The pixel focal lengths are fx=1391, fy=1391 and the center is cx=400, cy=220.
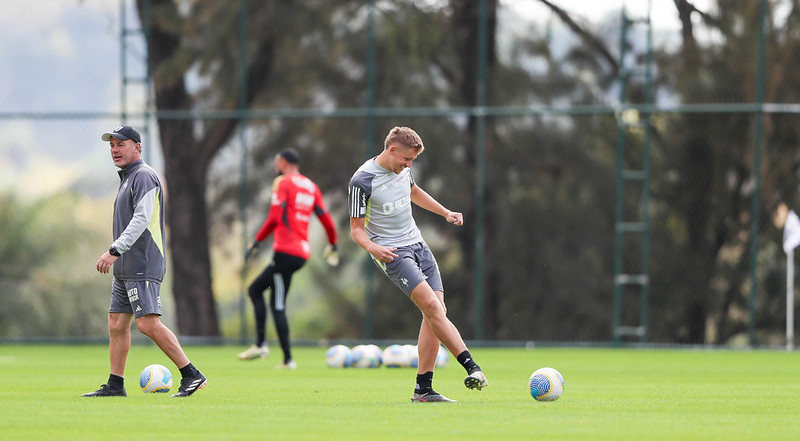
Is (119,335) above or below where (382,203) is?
below

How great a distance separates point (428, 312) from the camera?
9250mm

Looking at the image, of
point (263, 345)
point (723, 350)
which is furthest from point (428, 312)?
point (723, 350)

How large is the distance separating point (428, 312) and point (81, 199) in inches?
526

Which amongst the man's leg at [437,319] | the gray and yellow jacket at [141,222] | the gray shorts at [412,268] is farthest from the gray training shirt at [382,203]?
the gray and yellow jacket at [141,222]

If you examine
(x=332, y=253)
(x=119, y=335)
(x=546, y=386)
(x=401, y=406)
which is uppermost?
(x=332, y=253)

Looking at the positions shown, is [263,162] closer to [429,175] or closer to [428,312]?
[429,175]

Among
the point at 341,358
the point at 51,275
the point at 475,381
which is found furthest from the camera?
the point at 51,275

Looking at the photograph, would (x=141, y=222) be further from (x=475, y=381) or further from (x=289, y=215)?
(x=289, y=215)

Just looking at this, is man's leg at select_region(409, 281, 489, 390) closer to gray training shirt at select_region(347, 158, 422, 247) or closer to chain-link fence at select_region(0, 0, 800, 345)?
gray training shirt at select_region(347, 158, 422, 247)

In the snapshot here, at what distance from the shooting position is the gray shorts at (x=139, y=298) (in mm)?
9516

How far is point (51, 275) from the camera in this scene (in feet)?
69.2

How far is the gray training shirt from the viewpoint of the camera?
9406mm

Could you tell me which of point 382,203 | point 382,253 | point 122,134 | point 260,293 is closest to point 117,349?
point 122,134

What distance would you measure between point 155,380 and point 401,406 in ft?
7.00
